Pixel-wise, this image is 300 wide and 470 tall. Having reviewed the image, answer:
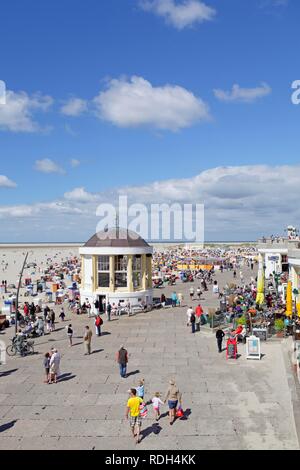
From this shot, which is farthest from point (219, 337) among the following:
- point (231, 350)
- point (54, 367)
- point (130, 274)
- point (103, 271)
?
point (103, 271)

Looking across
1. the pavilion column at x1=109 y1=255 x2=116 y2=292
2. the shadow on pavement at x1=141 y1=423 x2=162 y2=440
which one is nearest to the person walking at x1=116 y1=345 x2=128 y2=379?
the shadow on pavement at x1=141 y1=423 x2=162 y2=440

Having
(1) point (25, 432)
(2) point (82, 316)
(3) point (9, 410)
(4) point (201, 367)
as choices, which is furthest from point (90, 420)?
(2) point (82, 316)

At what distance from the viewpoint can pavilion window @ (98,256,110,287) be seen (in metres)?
26.6

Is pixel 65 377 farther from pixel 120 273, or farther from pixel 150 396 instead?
pixel 120 273

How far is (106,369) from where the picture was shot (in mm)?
15016

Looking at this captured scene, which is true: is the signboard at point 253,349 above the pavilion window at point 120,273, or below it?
below

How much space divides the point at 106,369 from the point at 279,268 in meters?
27.3

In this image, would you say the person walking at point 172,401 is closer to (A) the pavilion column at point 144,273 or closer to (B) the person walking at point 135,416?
(B) the person walking at point 135,416

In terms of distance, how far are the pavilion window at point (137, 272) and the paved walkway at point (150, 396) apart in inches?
307

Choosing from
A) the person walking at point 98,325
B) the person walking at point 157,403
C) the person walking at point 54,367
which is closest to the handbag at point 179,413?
the person walking at point 157,403

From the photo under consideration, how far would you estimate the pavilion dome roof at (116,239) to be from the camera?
2644 centimetres

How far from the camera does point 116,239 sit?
26.8 m

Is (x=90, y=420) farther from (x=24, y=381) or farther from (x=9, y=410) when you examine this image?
(x=24, y=381)

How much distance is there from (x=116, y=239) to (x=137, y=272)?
2.45m
